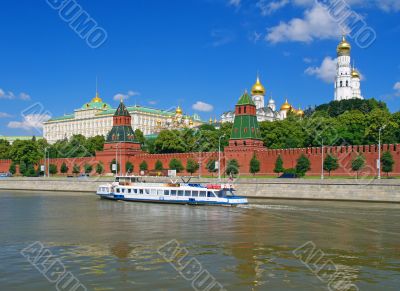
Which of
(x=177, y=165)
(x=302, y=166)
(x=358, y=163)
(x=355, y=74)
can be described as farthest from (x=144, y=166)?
(x=355, y=74)

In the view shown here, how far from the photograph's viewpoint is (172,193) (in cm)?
4034

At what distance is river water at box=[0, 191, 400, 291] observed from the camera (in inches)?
553

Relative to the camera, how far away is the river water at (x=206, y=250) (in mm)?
14055

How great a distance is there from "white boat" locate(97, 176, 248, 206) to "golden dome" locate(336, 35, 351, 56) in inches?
3063

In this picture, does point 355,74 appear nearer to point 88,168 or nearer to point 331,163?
point 88,168

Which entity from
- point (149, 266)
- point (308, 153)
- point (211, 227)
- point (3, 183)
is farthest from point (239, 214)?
point (3, 183)

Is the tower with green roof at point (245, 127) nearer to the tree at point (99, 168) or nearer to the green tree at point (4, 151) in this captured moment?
the tree at point (99, 168)

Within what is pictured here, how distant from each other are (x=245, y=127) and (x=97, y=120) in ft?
306

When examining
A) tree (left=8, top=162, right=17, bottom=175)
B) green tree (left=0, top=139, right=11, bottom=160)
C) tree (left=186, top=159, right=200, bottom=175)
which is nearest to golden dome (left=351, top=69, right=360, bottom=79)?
tree (left=186, top=159, right=200, bottom=175)

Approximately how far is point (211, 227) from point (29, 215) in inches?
462

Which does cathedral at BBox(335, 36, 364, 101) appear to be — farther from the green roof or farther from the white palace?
the green roof

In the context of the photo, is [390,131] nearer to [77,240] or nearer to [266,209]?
[266,209]

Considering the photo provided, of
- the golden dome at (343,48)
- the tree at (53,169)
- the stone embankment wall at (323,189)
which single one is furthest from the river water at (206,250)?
the golden dome at (343,48)

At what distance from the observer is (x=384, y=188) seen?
1521 inches
